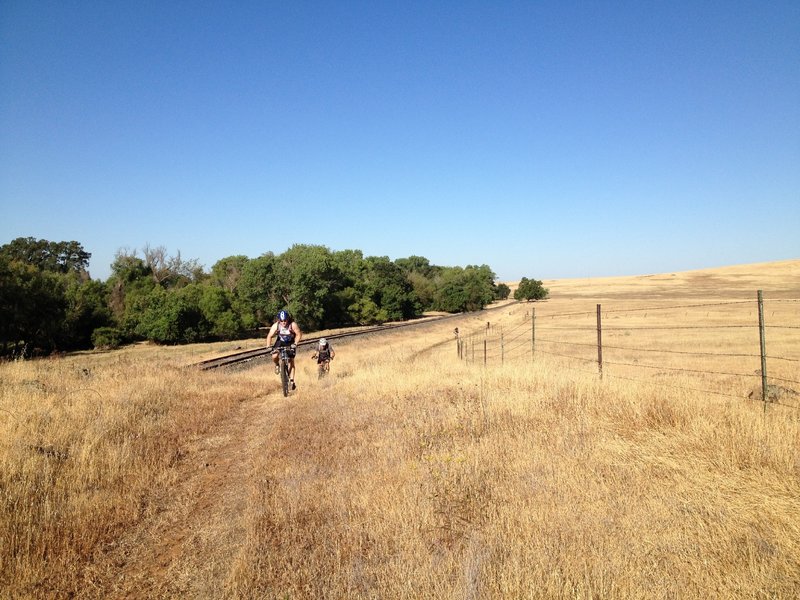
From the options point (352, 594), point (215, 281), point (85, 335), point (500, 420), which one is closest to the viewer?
point (352, 594)

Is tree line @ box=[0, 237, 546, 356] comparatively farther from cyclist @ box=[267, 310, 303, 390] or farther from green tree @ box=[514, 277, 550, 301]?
green tree @ box=[514, 277, 550, 301]

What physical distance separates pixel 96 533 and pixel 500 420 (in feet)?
16.6

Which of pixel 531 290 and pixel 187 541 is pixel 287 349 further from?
pixel 531 290

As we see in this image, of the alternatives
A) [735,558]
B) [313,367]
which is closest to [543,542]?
[735,558]

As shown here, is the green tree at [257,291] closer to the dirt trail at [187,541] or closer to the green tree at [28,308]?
the green tree at [28,308]

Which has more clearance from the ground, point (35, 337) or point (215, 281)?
point (215, 281)

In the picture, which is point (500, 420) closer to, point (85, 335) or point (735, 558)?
point (735, 558)

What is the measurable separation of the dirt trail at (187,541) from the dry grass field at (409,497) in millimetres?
21

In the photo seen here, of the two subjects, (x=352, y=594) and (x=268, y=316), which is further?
(x=268, y=316)

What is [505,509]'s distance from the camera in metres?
3.95

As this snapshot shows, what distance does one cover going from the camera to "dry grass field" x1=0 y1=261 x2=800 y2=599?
314cm

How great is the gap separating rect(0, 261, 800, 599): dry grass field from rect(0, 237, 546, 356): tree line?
101ft

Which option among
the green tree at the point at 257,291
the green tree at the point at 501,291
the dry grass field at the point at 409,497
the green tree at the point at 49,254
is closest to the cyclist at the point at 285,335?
the dry grass field at the point at 409,497

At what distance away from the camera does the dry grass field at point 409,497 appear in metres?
3.14
